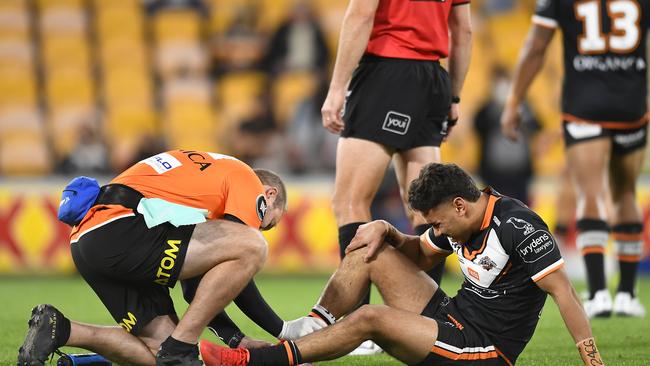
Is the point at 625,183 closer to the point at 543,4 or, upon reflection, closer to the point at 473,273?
the point at 543,4

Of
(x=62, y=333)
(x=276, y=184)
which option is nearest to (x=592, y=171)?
(x=276, y=184)

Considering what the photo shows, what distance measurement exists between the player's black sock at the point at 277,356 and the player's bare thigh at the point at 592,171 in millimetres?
3190

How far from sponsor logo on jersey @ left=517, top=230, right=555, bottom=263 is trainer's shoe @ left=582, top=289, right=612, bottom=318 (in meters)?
2.74

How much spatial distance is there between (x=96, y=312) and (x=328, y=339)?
355 cm

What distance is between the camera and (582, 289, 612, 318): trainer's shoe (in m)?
6.77

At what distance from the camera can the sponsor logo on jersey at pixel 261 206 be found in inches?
181

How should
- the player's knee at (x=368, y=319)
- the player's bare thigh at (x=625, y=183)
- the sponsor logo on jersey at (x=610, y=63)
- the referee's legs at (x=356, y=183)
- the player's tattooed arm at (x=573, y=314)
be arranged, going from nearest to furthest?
1. the player's tattooed arm at (x=573, y=314)
2. the player's knee at (x=368, y=319)
3. the referee's legs at (x=356, y=183)
4. the sponsor logo on jersey at (x=610, y=63)
5. the player's bare thigh at (x=625, y=183)

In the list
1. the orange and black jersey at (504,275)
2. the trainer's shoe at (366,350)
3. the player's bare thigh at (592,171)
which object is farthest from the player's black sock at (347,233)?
the player's bare thigh at (592,171)

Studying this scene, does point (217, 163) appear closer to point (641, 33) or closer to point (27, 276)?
point (641, 33)

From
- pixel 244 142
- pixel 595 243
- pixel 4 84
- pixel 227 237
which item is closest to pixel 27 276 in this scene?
pixel 244 142

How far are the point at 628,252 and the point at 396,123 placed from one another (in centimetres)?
253

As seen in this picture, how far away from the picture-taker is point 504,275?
14.4 ft

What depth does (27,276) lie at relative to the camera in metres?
11.1

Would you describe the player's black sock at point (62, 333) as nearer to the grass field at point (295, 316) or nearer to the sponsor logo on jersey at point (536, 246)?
the grass field at point (295, 316)
